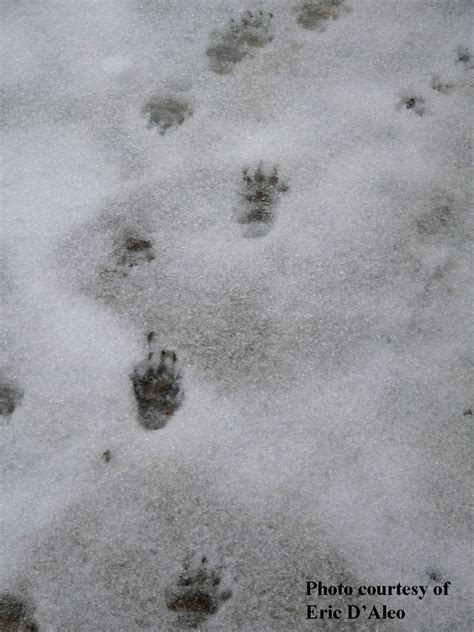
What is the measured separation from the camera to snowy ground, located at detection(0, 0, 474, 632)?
275 centimetres

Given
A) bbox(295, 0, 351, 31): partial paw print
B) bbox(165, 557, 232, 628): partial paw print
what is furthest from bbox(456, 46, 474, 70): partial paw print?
bbox(165, 557, 232, 628): partial paw print

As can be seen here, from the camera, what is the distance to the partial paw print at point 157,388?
2.90m

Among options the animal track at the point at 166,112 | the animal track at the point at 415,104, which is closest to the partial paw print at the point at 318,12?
the animal track at the point at 415,104

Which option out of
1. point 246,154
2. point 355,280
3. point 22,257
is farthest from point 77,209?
point 355,280

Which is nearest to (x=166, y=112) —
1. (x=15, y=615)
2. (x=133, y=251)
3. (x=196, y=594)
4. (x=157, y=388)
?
(x=133, y=251)

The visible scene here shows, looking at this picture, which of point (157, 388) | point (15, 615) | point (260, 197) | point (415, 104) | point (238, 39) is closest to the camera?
point (15, 615)

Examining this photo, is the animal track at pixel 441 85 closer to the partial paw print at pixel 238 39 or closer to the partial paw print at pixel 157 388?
the partial paw print at pixel 238 39

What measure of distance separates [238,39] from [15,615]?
3.48m

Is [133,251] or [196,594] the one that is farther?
[133,251]

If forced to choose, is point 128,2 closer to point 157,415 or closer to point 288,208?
point 288,208

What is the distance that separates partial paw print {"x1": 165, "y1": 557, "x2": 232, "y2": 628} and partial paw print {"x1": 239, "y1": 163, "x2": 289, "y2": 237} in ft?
5.83

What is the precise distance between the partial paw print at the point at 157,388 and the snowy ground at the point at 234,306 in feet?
0.12

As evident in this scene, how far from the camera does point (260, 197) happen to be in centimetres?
325

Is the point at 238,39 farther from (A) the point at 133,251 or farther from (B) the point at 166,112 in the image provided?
(A) the point at 133,251
